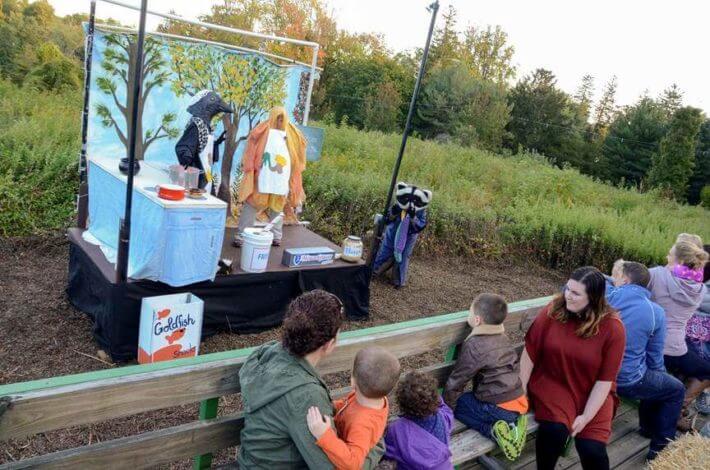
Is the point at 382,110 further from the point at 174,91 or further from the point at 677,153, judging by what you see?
the point at 174,91

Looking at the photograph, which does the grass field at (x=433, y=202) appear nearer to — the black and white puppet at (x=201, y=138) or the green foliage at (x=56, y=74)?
the black and white puppet at (x=201, y=138)

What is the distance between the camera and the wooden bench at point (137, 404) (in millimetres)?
1545

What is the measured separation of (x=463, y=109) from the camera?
74.9 ft

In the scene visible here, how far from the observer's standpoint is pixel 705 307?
12.8ft

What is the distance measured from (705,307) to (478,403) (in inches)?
91.2

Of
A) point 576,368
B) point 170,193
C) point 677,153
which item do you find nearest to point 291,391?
point 576,368

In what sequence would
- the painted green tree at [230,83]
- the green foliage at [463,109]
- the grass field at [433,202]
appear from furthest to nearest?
1. the green foliage at [463,109]
2. the grass field at [433,202]
3. the painted green tree at [230,83]

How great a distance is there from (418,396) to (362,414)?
0.30m

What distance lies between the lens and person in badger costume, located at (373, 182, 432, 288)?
5852mm

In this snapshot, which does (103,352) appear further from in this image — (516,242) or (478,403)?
(516,242)

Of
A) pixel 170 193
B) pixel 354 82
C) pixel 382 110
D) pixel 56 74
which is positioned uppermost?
pixel 354 82

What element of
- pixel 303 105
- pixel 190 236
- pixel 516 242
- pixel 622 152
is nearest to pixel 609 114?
pixel 622 152

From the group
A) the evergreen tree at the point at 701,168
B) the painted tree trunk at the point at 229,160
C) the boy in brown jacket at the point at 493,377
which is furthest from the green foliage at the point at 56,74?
the evergreen tree at the point at 701,168

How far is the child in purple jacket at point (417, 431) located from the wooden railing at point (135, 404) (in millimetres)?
367
